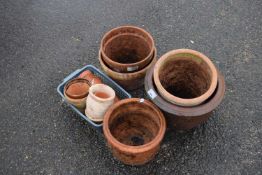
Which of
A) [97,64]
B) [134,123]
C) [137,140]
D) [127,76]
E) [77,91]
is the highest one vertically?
[127,76]

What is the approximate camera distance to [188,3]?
12.7 ft

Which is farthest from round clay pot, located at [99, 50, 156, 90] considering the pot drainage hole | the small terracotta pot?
the pot drainage hole

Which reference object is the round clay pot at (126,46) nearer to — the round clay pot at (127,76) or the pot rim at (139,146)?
the round clay pot at (127,76)

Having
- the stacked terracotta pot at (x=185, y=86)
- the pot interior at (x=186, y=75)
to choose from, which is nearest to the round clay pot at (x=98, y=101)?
the stacked terracotta pot at (x=185, y=86)

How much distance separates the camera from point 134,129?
2777mm

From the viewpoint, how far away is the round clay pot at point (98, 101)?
98.7 inches

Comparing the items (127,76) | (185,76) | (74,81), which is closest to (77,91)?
(74,81)

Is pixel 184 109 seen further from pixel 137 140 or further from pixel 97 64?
pixel 97 64

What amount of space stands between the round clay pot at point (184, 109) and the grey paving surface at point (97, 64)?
0.39 m

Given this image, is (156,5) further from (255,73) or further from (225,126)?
(225,126)

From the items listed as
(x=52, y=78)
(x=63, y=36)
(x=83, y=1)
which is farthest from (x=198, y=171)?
(x=83, y=1)

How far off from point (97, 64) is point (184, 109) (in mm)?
1318

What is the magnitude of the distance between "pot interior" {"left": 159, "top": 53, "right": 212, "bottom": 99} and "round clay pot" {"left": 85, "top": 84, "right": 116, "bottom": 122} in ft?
1.58

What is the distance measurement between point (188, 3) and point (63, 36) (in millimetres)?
1639
